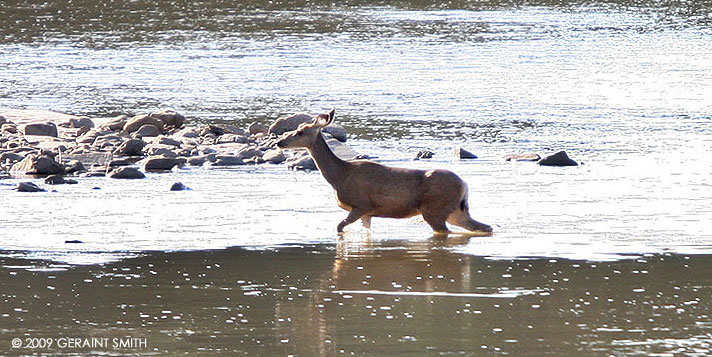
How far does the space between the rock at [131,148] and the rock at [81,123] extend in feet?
6.72

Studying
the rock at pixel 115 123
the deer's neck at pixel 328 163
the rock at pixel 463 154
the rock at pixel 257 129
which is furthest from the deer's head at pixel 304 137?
the rock at pixel 115 123

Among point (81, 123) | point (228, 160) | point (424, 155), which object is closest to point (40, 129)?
point (81, 123)

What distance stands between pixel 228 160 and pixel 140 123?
116 inches

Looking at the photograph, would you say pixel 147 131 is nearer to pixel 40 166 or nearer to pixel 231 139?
pixel 231 139

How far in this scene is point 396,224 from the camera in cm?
1302

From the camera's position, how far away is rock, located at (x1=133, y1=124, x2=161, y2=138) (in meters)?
18.8

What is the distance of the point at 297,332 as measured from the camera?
866 cm

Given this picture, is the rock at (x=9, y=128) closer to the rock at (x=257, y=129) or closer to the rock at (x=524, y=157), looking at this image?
the rock at (x=257, y=129)

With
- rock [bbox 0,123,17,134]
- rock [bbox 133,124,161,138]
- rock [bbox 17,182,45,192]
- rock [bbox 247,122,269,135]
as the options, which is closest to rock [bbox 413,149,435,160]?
rock [bbox 247,122,269,135]

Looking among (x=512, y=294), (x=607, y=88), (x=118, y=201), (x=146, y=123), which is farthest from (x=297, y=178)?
(x=607, y=88)

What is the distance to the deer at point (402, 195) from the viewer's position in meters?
12.4

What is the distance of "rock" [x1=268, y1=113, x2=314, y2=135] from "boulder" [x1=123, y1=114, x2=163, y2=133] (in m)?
1.47

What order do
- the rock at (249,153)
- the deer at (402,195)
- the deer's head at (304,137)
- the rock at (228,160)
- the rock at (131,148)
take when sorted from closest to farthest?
the deer at (402,195) → the deer's head at (304,137) → the rock at (228,160) → the rock at (249,153) → the rock at (131,148)

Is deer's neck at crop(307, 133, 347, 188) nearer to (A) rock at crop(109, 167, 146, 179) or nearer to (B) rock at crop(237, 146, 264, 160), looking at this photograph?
(A) rock at crop(109, 167, 146, 179)
